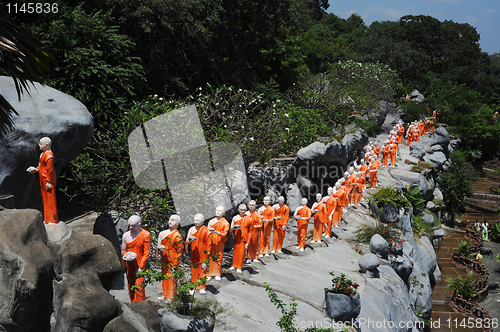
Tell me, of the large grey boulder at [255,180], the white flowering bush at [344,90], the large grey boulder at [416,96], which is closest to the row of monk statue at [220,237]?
the large grey boulder at [255,180]

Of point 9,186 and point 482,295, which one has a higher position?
point 9,186

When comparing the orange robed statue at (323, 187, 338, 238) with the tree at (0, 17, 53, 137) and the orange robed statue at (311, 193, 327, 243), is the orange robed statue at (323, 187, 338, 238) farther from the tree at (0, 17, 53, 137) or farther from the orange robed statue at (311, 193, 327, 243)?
the tree at (0, 17, 53, 137)

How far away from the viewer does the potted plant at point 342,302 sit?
319 inches

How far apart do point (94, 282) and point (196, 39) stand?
1229 centimetres

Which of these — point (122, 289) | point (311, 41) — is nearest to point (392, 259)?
point (122, 289)

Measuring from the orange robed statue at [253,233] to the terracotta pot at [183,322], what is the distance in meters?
3.64

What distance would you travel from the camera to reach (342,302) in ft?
26.6

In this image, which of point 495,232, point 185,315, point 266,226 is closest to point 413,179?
Answer: point 495,232

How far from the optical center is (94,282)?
569 cm

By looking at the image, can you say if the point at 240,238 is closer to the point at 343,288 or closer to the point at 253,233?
the point at 253,233

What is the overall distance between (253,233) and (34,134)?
5.36m

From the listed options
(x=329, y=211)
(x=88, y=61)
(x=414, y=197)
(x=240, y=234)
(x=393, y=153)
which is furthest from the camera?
(x=393, y=153)

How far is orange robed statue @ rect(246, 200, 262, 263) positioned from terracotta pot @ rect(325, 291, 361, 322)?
2.13m

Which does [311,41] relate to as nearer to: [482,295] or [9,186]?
[482,295]
